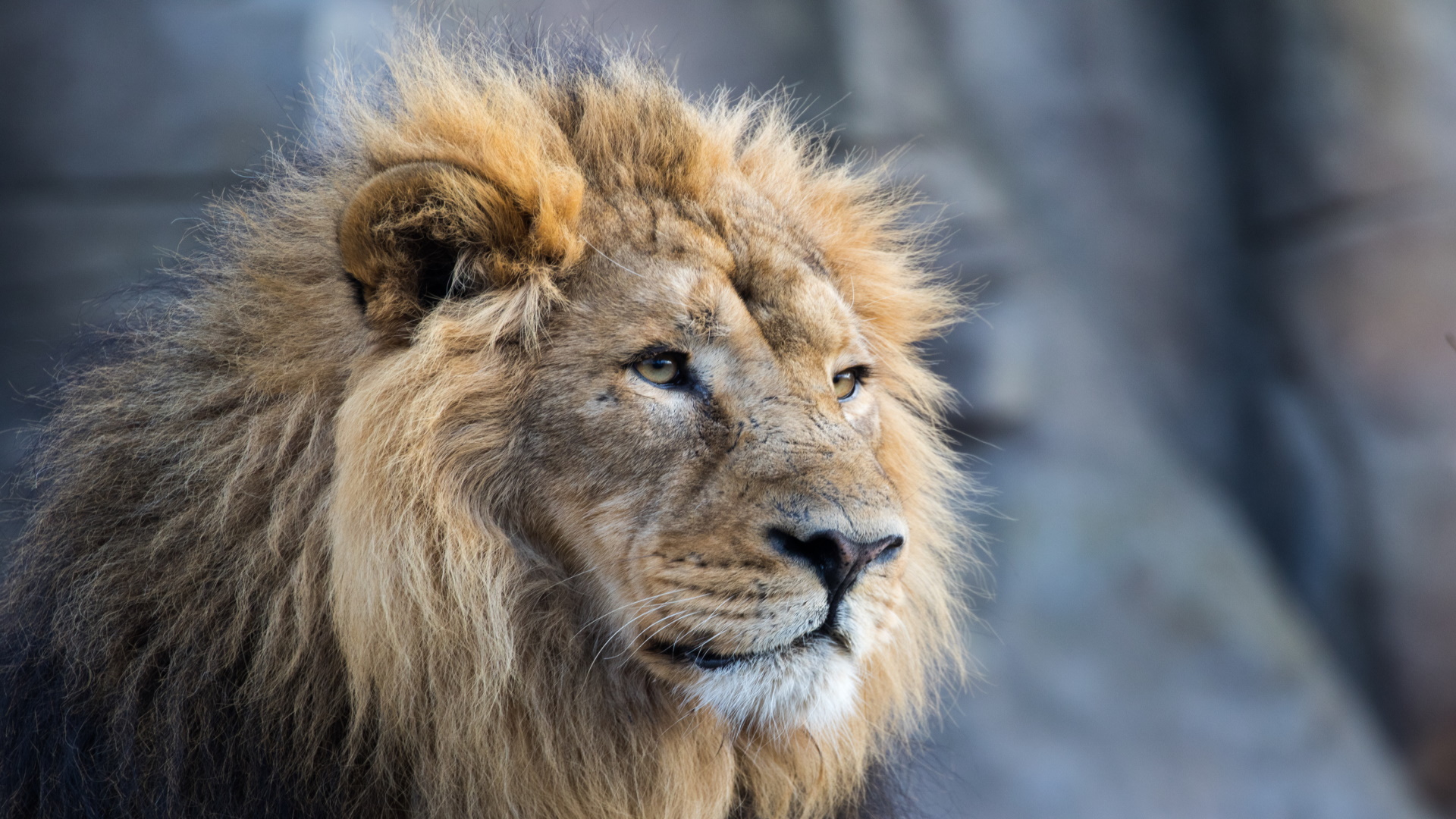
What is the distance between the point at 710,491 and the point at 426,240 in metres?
0.62

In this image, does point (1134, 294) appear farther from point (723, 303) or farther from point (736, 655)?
point (736, 655)

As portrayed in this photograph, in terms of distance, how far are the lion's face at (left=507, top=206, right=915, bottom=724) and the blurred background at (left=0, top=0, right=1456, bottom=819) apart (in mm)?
3218

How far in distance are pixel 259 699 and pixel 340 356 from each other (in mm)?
568

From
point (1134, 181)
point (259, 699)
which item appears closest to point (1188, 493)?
point (1134, 181)

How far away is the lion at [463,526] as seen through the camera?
182cm

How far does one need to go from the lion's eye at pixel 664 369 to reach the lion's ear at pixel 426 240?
0.24 meters

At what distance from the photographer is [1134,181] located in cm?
585

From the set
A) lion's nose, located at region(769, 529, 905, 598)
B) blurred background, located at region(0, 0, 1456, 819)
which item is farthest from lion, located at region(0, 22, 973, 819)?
blurred background, located at region(0, 0, 1456, 819)

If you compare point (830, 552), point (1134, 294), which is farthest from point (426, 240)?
point (1134, 294)

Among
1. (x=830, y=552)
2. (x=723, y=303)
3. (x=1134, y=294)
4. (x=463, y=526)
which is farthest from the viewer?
(x=1134, y=294)

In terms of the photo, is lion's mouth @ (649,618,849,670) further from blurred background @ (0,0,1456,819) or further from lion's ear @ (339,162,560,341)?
blurred background @ (0,0,1456,819)

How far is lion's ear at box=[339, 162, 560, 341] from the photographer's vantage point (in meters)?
1.83

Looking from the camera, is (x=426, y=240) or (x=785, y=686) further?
(x=426, y=240)

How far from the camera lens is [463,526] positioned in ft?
6.07
